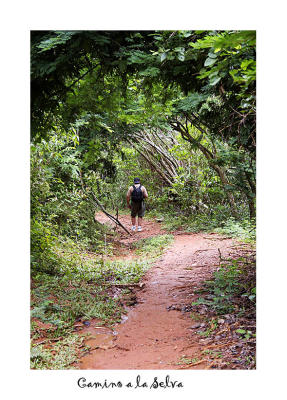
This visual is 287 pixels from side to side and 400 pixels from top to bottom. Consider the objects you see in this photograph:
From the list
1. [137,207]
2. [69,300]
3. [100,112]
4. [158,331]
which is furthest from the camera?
[137,207]

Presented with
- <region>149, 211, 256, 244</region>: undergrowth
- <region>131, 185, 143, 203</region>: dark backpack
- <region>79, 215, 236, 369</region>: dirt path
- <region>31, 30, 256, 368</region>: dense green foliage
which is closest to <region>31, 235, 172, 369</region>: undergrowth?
<region>31, 30, 256, 368</region>: dense green foliage

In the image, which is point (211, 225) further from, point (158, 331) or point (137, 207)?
point (158, 331)

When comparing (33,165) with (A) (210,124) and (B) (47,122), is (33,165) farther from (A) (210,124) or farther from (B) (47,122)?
(A) (210,124)

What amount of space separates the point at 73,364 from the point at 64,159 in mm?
5129

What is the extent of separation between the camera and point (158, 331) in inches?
131

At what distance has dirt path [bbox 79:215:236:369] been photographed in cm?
268

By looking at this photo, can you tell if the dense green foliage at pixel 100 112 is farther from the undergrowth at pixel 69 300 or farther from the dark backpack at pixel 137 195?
the dark backpack at pixel 137 195

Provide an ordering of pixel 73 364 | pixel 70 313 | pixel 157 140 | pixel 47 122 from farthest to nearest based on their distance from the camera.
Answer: pixel 157 140 < pixel 47 122 < pixel 70 313 < pixel 73 364

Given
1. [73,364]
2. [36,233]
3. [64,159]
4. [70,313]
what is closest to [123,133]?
[64,159]

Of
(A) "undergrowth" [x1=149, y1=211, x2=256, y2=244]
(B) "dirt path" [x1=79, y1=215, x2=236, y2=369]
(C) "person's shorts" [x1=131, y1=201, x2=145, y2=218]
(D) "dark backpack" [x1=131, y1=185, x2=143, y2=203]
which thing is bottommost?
(B) "dirt path" [x1=79, y1=215, x2=236, y2=369]

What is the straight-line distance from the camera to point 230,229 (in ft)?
28.1

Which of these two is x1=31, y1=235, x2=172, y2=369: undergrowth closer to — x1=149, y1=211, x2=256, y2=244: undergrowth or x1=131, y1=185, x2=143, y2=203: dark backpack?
x1=149, y1=211, x2=256, y2=244: undergrowth

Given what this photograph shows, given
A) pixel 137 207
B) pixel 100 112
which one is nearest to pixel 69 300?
pixel 100 112

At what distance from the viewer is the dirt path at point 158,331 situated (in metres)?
2.68
